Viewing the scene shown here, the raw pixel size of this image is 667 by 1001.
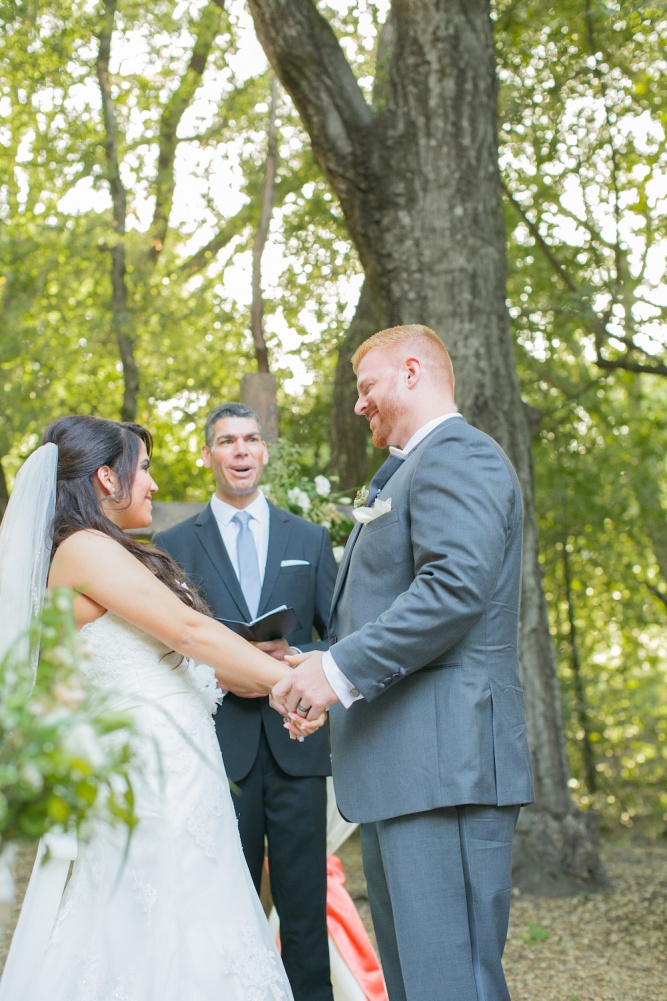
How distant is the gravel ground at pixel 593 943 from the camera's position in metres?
4.23

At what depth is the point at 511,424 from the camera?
5645 millimetres

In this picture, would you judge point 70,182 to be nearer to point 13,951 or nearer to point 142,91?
point 142,91

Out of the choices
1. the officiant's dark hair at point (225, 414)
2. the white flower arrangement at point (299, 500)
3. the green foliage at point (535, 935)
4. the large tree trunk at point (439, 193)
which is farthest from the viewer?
the large tree trunk at point (439, 193)

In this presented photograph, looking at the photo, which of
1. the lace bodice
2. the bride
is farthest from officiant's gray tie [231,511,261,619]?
the lace bodice

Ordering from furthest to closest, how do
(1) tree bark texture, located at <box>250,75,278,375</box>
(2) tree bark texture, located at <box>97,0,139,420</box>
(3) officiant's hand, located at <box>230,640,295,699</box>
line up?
1. (2) tree bark texture, located at <box>97,0,139,420</box>
2. (1) tree bark texture, located at <box>250,75,278,375</box>
3. (3) officiant's hand, located at <box>230,640,295,699</box>

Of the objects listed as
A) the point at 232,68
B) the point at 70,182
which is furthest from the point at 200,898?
the point at 232,68

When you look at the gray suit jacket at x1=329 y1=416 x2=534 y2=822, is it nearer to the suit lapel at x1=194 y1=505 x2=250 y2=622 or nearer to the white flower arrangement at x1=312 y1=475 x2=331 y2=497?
A: the suit lapel at x1=194 y1=505 x2=250 y2=622

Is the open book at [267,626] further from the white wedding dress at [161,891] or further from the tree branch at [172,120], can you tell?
the tree branch at [172,120]

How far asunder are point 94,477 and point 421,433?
92 centimetres

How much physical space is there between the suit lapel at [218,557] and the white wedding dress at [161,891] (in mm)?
921

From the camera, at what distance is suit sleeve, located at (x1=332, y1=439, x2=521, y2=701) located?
7.59 ft

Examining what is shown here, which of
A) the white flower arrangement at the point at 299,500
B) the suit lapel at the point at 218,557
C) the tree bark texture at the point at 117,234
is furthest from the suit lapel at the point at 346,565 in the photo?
the tree bark texture at the point at 117,234

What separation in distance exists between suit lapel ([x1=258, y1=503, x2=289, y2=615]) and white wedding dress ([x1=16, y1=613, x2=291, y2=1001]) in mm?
1004

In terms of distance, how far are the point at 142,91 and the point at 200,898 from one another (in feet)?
28.7
